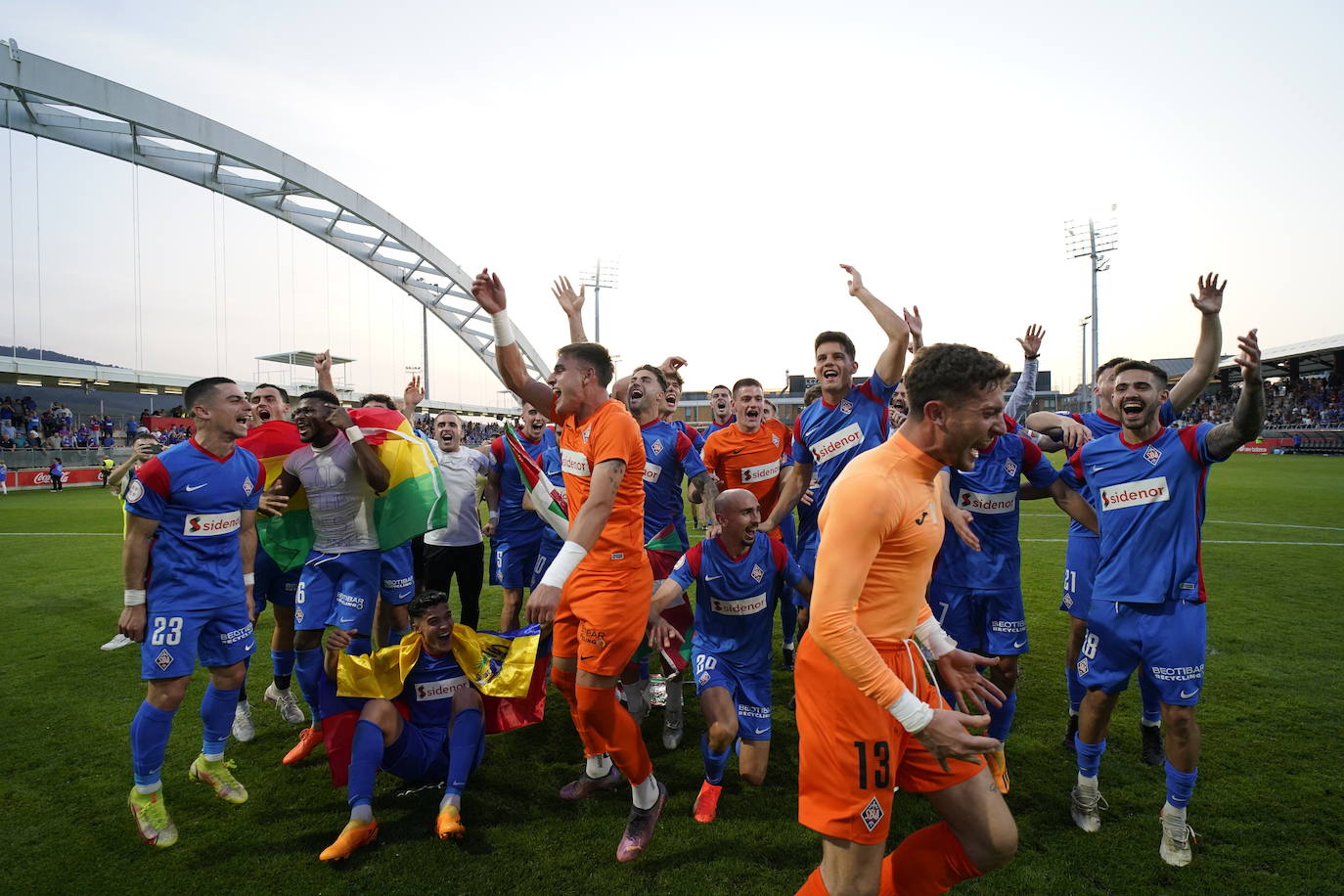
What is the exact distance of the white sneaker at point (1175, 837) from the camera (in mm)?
3354

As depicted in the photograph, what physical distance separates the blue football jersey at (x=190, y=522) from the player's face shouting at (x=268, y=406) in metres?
1.69

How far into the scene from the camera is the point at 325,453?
4.88 meters

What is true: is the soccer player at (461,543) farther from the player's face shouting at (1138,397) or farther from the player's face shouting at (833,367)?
the player's face shouting at (1138,397)

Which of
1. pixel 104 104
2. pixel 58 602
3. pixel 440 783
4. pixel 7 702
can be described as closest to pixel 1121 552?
pixel 440 783

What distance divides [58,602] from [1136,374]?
12.3m

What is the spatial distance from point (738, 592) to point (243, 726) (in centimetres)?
393

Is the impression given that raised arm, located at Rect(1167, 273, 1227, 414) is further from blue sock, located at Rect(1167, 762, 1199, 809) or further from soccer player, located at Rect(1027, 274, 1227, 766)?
blue sock, located at Rect(1167, 762, 1199, 809)

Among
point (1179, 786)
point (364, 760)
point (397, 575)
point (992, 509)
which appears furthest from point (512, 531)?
point (1179, 786)

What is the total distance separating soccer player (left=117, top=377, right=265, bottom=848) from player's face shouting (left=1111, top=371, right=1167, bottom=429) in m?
5.20

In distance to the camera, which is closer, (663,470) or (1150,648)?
(1150,648)

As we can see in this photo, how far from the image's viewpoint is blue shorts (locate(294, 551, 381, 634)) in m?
4.61

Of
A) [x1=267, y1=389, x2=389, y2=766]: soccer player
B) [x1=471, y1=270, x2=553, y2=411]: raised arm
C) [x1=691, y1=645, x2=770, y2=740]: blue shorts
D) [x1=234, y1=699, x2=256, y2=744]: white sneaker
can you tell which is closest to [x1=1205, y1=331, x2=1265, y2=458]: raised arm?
[x1=691, y1=645, x2=770, y2=740]: blue shorts

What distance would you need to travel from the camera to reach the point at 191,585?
3.86m

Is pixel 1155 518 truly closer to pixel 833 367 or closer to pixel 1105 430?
pixel 1105 430
